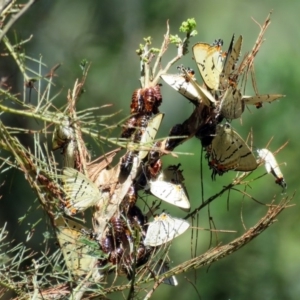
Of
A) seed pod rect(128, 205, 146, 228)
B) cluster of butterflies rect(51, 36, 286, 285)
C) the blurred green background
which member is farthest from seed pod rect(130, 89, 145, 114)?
the blurred green background

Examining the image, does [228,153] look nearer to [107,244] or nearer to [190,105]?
[107,244]

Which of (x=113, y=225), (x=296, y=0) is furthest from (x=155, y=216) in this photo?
(x=296, y=0)

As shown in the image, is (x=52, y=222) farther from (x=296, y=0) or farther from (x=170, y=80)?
(x=296, y=0)

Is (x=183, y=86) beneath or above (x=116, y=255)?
above

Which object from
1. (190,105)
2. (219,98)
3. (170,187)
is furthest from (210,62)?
(190,105)

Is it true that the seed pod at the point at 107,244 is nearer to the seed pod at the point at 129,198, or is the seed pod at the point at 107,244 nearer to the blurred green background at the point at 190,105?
the seed pod at the point at 129,198

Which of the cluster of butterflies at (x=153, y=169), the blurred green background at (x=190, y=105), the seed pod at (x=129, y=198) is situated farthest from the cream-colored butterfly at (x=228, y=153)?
the blurred green background at (x=190, y=105)

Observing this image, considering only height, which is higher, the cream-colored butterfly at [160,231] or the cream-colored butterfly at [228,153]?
the cream-colored butterfly at [228,153]
